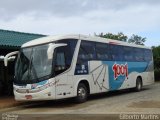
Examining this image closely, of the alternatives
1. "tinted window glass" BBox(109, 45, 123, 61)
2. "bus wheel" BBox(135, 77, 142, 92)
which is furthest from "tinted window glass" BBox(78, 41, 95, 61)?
"bus wheel" BBox(135, 77, 142, 92)

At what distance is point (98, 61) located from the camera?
2053 cm

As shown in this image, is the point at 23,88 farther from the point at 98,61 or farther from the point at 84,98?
the point at 98,61

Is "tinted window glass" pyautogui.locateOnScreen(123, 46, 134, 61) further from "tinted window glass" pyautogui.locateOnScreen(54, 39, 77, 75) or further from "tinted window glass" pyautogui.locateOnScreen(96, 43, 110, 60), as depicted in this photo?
"tinted window glass" pyautogui.locateOnScreen(54, 39, 77, 75)

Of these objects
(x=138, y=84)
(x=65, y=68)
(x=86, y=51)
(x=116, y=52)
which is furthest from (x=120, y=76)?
(x=65, y=68)

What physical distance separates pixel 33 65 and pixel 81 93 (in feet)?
9.01

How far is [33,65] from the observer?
17562 mm

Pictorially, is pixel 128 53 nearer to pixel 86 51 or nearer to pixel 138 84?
pixel 138 84

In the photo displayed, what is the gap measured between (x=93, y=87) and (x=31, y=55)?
12.5ft

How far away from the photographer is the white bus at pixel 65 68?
17078mm

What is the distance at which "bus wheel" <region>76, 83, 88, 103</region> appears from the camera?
18531 mm

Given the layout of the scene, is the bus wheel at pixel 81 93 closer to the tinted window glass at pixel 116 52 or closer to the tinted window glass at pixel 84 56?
the tinted window glass at pixel 84 56

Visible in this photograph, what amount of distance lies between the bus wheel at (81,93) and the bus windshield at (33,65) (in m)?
2.22

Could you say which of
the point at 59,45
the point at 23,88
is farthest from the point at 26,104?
the point at 59,45

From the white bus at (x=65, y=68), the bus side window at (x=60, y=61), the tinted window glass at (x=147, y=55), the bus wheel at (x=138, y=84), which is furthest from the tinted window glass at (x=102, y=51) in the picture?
the tinted window glass at (x=147, y=55)
